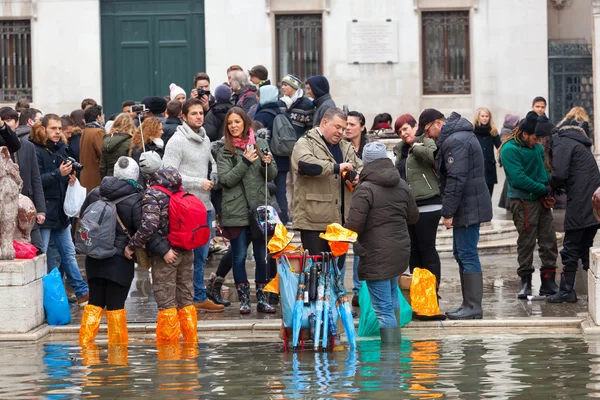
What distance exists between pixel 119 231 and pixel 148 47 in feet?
48.7

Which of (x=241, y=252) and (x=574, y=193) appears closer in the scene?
(x=241, y=252)

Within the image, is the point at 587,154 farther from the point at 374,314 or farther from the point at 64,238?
the point at 64,238

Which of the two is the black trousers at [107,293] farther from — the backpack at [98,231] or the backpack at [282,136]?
the backpack at [282,136]

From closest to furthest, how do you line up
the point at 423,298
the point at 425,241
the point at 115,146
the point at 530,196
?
the point at 423,298 → the point at 425,241 → the point at 530,196 → the point at 115,146

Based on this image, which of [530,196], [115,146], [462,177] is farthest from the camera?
[115,146]

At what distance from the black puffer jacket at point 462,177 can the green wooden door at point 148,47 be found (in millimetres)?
13843

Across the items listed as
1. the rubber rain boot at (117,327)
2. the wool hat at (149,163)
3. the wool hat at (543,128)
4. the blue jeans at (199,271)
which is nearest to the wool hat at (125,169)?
the wool hat at (149,163)

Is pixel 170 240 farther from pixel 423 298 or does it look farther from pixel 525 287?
pixel 525 287

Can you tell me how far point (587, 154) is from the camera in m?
12.1

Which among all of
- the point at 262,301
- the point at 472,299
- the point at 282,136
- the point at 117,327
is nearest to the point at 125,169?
the point at 117,327

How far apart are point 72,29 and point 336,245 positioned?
1546cm

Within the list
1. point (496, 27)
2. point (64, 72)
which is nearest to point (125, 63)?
point (64, 72)

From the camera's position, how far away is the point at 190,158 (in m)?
11.8

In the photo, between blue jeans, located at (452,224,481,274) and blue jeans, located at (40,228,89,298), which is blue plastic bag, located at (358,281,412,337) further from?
blue jeans, located at (40,228,89,298)
